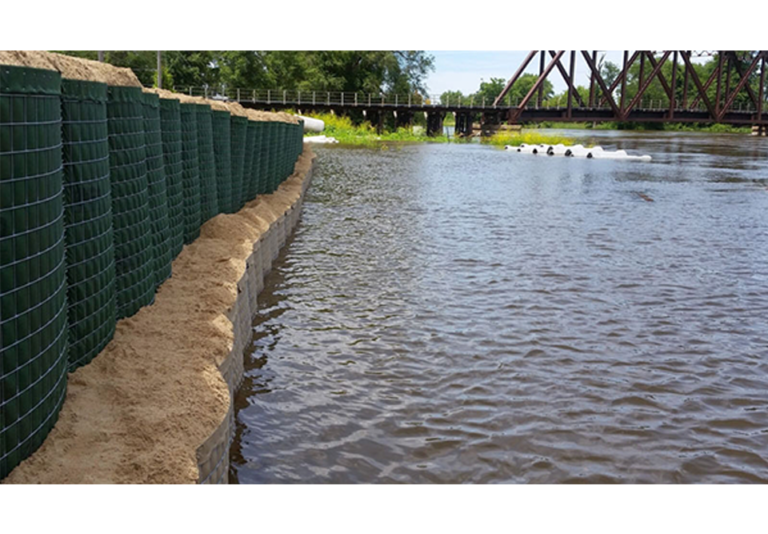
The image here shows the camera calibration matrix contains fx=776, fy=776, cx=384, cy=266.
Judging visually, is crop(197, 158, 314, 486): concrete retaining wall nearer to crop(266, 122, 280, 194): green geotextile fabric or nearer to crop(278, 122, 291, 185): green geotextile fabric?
crop(266, 122, 280, 194): green geotextile fabric

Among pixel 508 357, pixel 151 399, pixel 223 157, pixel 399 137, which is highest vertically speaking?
pixel 223 157

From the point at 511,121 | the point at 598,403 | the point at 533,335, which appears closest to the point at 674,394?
the point at 598,403

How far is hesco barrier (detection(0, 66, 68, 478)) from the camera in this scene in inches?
127

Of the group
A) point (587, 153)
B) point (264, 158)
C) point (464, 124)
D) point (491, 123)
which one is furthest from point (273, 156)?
point (464, 124)

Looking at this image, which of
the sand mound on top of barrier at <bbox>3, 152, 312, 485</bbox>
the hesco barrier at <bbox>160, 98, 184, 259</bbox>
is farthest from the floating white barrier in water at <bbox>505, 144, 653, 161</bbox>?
the sand mound on top of barrier at <bbox>3, 152, 312, 485</bbox>

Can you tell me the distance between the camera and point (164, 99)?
23.7 feet

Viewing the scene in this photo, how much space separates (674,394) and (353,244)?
25.8 feet

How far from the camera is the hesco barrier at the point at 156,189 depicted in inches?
249

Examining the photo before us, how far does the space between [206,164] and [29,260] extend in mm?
5978

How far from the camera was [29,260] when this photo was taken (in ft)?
11.2

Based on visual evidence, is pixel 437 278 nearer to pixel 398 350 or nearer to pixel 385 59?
pixel 398 350

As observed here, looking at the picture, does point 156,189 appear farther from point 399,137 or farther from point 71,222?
point 399,137

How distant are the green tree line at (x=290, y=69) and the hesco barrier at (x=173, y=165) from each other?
7930 centimetres
